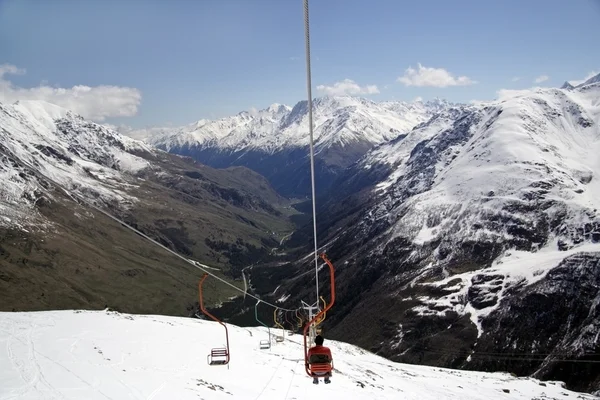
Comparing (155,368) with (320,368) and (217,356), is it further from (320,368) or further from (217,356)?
(320,368)

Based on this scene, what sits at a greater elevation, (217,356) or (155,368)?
(155,368)

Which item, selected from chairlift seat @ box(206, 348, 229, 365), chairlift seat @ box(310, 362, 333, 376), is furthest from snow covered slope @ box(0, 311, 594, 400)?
chairlift seat @ box(310, 362, 333, 376)

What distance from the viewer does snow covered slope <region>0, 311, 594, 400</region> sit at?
3497 cm

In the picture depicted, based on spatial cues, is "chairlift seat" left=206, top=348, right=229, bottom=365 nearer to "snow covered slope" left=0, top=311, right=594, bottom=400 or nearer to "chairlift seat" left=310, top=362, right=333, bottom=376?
"snow covered slope" left=0, top=311, right=594, bottom=400

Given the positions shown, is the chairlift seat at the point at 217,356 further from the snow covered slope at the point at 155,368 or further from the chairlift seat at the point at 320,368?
the chairlift seat at the point at 320,368

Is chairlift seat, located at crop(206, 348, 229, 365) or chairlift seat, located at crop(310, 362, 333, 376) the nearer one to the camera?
chairlift seat, located at crop(310, 362, 333, 376)

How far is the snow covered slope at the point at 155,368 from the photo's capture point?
35.0 m

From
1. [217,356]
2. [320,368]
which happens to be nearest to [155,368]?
[217,356]

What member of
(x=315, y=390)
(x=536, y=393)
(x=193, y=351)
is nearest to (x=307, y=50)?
(x=315, y=390)

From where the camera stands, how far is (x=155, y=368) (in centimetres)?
4475

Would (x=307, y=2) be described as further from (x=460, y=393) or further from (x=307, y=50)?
(x=460, y=393)

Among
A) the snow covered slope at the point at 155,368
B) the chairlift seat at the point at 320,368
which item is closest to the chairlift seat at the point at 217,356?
the snow covered slope at the point at 155,368

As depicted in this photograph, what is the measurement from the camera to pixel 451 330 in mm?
179625

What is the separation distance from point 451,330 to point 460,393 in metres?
111
